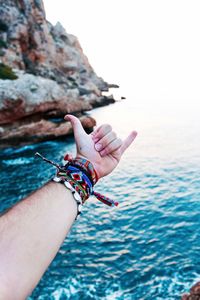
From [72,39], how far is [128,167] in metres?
102

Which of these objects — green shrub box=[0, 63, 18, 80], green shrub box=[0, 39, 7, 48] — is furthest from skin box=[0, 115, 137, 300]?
green shrub box=[0, 39, 7, 48]

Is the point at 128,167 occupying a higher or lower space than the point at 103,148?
lower

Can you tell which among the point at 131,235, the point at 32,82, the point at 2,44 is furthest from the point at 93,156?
the point at 2,44

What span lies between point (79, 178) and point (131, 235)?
32.4ft

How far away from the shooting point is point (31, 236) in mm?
1722

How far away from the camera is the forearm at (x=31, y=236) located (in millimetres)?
1578

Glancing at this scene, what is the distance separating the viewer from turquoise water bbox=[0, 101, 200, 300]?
29.0 ft

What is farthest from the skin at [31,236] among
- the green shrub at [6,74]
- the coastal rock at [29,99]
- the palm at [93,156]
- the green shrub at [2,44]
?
the green shrub at [2,44]

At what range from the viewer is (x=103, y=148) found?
9.34 ft

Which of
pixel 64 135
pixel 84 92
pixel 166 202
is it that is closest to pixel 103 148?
pixel 166 202

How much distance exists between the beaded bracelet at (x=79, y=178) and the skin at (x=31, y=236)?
0.25ft

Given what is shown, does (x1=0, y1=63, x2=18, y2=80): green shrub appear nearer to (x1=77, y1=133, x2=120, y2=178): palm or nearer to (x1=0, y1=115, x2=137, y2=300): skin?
(x1=77, y1=133, x2=120, y2=178): palm

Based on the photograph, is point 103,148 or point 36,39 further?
point 36,39

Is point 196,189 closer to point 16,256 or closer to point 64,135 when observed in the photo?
point 16,256
